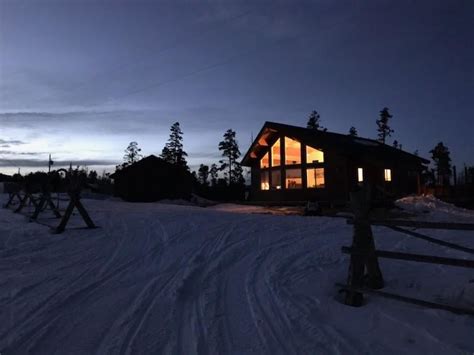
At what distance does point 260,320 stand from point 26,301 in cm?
336

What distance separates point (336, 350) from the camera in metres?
3.77

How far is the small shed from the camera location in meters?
35.8

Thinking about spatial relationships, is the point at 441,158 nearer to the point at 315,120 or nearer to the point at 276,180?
the point at 315,120

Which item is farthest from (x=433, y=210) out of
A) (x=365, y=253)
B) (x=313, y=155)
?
(x=365, y=253)

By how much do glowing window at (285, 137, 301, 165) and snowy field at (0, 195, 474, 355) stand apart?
18877 millimetres

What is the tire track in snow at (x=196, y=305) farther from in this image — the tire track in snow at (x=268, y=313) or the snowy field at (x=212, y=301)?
the tire track in snow at (x=268, y=313)

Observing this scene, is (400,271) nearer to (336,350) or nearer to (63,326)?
(336,350)

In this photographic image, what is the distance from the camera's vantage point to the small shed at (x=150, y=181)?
35812 millimetres

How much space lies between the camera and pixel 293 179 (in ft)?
94.0

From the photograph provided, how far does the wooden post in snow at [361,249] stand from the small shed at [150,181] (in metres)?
31.8

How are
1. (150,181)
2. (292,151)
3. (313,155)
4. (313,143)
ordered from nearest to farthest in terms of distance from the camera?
(313,143), (313,155), (292,151), (150,181)

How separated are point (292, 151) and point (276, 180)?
2.82 m

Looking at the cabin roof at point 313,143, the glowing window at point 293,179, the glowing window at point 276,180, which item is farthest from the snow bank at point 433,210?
the glowing window at point 276,180

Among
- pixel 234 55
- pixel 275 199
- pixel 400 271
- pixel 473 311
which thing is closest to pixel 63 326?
pixel 473 311
